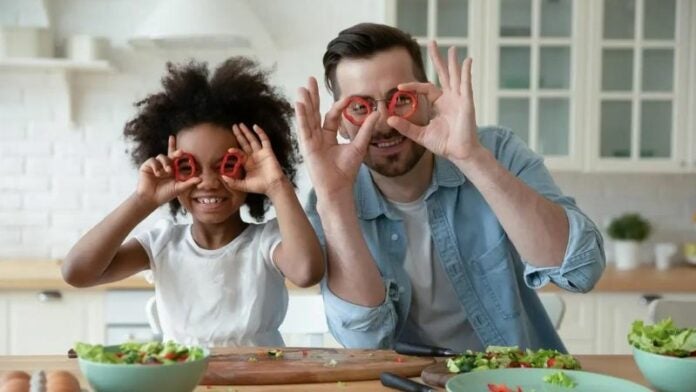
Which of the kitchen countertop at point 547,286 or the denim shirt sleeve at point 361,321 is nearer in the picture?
the denim shirt sleeve at point 361,321

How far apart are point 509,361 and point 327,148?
0.63 m

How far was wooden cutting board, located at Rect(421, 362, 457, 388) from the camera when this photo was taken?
4.25ft

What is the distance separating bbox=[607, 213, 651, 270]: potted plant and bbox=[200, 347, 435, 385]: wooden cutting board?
2369 millimetres

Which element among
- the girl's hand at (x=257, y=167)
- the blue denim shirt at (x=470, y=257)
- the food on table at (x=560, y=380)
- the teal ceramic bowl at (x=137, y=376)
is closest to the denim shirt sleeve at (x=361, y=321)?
the blue denim shirt at (x=470, y=257)

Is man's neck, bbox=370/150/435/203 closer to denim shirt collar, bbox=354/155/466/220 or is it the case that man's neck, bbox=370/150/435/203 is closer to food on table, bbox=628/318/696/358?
denim shirt collar, bbox=354/155/466/220

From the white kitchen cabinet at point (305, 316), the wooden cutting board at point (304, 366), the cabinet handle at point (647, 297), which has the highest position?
the wooden cutting board at point (304, 366)

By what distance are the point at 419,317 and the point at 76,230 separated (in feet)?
7.45

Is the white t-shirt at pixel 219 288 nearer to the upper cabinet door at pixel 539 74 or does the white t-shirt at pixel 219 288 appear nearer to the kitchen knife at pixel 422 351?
the kitchen knife at pixel 422 351

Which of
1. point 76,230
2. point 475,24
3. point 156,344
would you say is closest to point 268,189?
point 156,344

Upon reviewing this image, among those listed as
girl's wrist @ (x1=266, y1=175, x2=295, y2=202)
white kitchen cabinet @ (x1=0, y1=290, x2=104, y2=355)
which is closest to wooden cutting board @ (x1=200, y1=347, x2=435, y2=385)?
girl's wrist @ (x1=266, y1=175, x2=295, y2=202)

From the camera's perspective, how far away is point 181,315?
6.20ft

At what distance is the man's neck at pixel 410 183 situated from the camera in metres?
1.96

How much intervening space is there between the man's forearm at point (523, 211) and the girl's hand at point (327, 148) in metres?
0.21

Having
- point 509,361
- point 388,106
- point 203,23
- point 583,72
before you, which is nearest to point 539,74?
point 583,72
